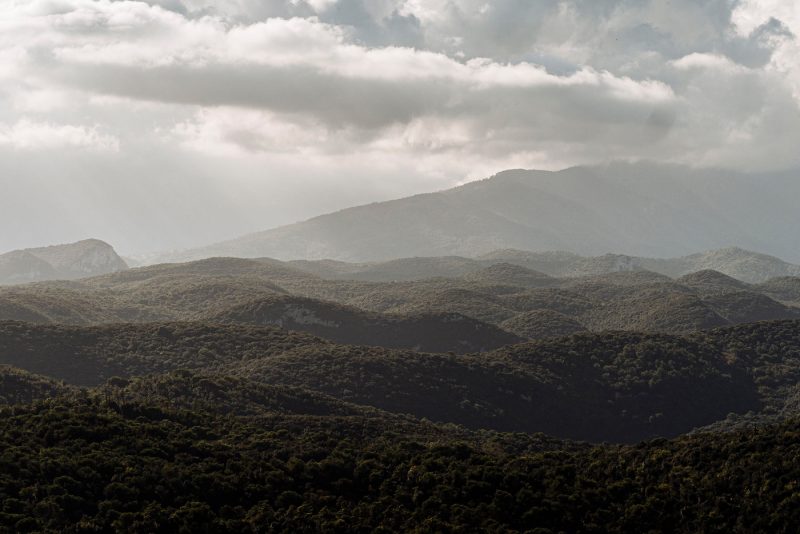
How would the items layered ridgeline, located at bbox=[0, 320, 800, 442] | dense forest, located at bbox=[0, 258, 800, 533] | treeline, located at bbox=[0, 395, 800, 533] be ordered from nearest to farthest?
1. treeline, located at bbox=[0, 395, 800, 533]
2. dense forest, located at bbox=[0, 258, 800, 533]
3. layered ridgeline, located at bbox=[0, 320, 800, 442]

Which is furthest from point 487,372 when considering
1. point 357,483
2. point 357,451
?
point 357,483

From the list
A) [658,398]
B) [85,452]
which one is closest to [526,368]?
[658,398]

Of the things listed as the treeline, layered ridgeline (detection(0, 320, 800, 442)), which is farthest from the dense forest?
layered ridgeline (detection(0, 320, 800, 442))

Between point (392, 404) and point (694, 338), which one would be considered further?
point (694, 338)

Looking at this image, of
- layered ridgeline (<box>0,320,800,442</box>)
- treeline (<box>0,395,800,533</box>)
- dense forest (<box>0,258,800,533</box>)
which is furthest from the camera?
layered ridgeline (<box>0,320,800,442</box>)

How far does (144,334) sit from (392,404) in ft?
186

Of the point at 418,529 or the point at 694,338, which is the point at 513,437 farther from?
the point at 694,338

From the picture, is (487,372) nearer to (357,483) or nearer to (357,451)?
(357,451)

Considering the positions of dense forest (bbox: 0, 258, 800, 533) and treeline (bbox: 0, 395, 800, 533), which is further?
dense forest (bbox: 0, 258, 800, 533)

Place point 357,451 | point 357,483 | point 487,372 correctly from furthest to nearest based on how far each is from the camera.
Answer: point 487,372
point 357,451
point 357,483

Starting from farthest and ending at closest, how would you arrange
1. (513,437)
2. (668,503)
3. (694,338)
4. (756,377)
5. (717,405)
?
1. (694,338)
2. (756,377)
3. (717,405)
4. (513,437)
5. (668,503)

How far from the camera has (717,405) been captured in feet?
501

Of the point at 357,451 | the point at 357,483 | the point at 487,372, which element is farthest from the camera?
the point at 487,372

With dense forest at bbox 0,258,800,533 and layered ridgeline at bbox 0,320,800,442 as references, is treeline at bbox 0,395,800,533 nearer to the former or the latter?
dense forest at bbox 0,258,800,533
